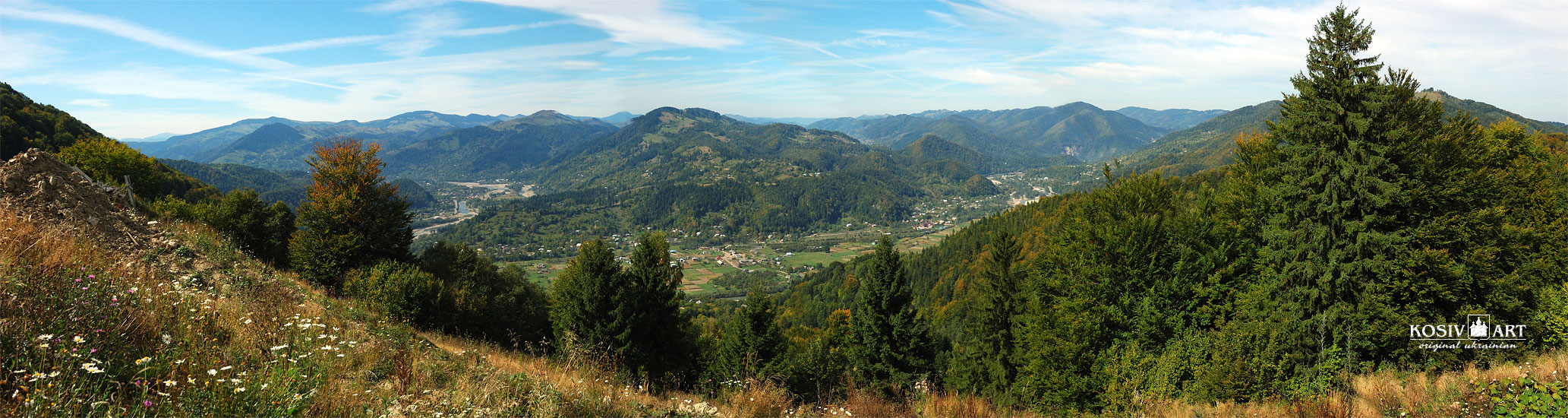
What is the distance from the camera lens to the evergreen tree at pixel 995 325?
2403 cm

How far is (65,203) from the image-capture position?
10.2m

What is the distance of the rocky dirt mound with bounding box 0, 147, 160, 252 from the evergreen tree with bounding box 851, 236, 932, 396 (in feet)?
72.9

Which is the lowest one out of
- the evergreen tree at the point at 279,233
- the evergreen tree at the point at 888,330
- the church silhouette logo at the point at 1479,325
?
the evergreen tree at the point at 888,330

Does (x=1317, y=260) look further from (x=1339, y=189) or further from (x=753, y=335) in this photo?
(x=753, y=335)

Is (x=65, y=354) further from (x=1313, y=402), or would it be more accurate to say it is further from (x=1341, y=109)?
(x=1341, y=109)

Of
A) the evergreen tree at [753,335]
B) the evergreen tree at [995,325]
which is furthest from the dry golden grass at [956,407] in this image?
the evergreen tree at [995,325]

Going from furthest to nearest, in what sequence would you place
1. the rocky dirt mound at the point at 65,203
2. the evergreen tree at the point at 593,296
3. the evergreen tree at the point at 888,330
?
1. the evergreen tree at the point at 888,330
2. the evergreen tree at the point at 593,296
3. the rocky dirt mound at the point at 65,203

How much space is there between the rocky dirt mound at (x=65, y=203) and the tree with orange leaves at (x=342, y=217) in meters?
9.19

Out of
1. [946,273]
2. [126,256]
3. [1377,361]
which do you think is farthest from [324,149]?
[946,273]

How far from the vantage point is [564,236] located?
7864 inches

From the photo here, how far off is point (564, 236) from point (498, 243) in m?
23.9

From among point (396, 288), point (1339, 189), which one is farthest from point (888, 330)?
point (396, 288)

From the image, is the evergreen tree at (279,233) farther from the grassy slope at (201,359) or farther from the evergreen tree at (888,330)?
the evergreen tree at (888,330)

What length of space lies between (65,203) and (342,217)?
38.9 ft
